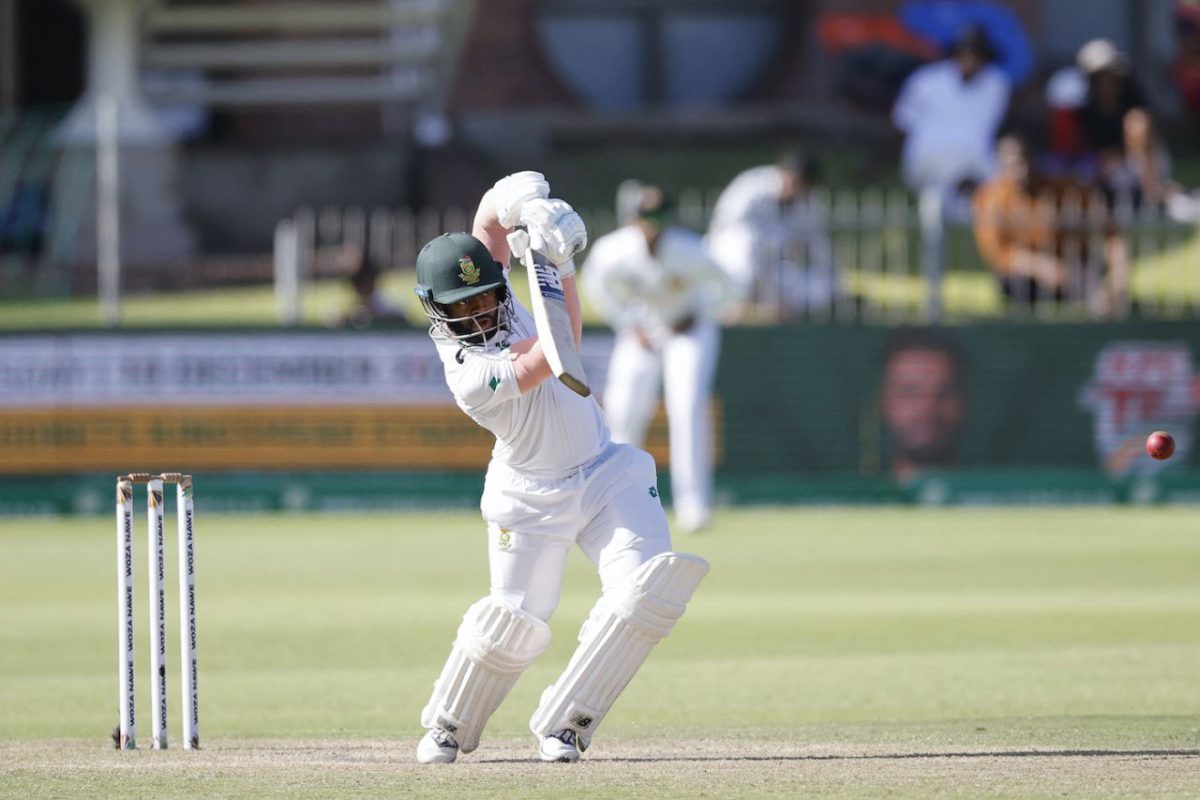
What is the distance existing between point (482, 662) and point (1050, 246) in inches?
449

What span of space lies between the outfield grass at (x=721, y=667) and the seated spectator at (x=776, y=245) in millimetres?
2266

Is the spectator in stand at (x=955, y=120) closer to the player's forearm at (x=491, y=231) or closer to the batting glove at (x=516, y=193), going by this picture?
the player's forearm at (x=491, y=231)

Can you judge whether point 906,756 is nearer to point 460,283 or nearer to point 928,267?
point 460,283

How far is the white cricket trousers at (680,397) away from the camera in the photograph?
1331cm

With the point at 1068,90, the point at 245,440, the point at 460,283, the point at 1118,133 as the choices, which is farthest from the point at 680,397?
the point at 1068,90

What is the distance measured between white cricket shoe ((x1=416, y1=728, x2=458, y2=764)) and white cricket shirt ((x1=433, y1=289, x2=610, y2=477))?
2.53ft

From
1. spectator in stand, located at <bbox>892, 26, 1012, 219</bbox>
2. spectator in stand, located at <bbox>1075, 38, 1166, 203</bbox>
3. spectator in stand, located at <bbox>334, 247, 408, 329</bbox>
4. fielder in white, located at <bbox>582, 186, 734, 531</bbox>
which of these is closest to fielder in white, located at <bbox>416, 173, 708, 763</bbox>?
fielder in white, located at <bbox>582, 186, 734, 531</bbox>

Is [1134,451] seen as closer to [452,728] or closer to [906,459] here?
[906,459]

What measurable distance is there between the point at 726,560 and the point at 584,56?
11978mm

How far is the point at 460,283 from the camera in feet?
20.1

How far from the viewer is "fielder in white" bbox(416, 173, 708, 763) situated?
612cm

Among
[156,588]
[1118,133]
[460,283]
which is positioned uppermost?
[460,283]

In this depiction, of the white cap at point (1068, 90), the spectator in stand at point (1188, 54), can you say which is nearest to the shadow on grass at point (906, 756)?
the white cap at point (1068, 90)

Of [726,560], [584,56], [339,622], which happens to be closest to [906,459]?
[726,560]
